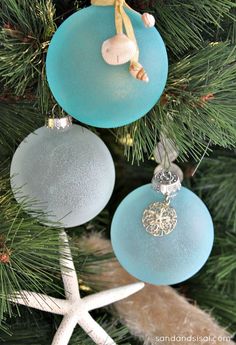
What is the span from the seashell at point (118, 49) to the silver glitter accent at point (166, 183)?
185 millimetres

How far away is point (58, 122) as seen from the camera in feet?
1.62

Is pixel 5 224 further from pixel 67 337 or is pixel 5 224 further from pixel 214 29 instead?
pixel 214 29

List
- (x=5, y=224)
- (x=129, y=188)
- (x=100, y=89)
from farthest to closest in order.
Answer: (x=129, y=188), (x=5, y=224), (x=100, y=89)

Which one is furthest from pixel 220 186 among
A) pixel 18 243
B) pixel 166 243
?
pixel 18 243

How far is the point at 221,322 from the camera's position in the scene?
72cm

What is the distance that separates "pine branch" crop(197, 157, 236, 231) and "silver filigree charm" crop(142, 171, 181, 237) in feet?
0.52

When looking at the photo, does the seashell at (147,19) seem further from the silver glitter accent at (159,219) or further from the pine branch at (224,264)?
the pine branch at (224,264)

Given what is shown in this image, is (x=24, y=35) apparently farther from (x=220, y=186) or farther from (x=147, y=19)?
(x=220, y=186)

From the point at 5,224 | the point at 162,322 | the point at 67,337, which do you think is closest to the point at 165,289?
the point at 162,322

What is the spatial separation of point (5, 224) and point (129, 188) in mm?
302

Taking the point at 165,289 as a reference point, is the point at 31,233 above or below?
above

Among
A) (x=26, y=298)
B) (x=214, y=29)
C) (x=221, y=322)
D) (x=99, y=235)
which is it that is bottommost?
(x=221, y=322)

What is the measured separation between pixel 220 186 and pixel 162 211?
7.8 inches

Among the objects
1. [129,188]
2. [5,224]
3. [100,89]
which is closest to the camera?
[100,89]
